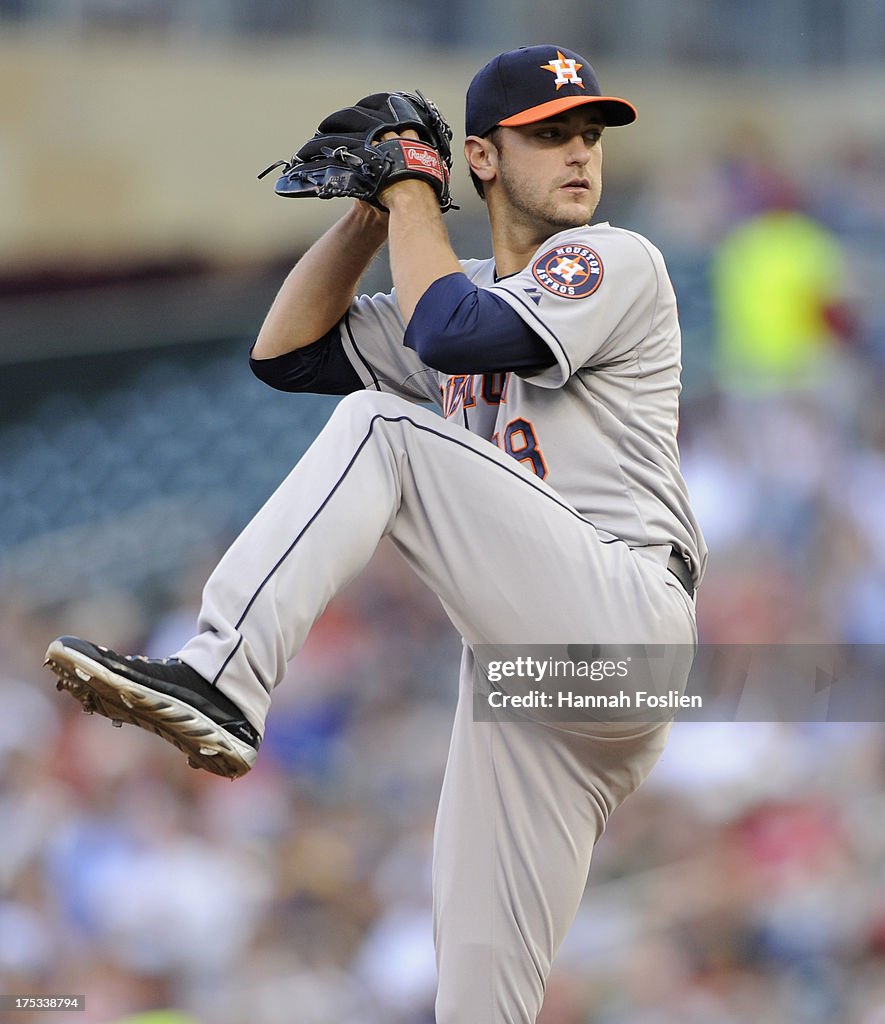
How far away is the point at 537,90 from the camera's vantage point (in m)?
2.11

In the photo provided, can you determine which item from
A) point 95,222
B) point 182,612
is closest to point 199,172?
point 95,222

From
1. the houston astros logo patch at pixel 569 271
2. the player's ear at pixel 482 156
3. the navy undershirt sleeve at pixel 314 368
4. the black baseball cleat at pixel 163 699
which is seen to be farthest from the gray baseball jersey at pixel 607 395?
the black baseball cleat at pixel 163 699

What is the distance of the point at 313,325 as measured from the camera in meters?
2.33

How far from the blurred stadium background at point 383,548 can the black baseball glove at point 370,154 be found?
8.08ft

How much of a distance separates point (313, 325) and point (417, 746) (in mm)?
2466

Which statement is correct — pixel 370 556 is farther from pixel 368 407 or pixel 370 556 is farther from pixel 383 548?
pixel 383 548

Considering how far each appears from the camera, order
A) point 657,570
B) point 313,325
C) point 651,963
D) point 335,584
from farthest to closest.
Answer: point 651,963 → point 313,325 → point 657,570 → point 335,584

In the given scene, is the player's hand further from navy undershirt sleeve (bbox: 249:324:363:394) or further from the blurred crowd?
the blurred crowd

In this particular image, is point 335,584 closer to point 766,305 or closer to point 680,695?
point 680,695

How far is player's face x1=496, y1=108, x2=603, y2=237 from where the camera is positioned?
213 cm

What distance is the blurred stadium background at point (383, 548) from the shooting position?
401 centimetres

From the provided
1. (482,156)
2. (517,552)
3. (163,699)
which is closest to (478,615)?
(517,552)

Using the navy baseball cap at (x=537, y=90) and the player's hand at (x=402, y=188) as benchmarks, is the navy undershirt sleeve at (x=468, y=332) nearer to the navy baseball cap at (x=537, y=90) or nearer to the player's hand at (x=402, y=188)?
the player's hand at (x=402, y=188)

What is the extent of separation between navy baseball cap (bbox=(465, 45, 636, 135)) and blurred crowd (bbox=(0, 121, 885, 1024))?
2.37 metres
